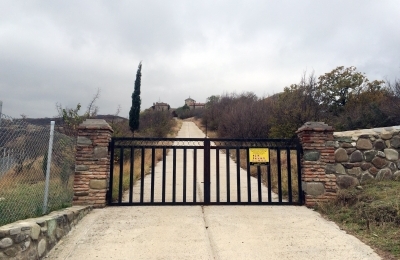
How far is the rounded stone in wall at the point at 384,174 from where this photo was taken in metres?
6.20

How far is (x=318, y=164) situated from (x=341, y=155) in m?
0.62

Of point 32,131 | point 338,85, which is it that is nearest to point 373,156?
point 32,131

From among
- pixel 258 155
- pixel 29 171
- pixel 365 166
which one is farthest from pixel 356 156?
pixel 29 171

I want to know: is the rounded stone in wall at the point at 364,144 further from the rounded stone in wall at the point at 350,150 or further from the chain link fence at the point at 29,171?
the chain link fence at the point at 29,171

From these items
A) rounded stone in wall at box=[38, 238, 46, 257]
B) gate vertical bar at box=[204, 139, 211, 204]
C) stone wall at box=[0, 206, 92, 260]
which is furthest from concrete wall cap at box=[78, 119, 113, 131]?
rounded stone in wall at box=[38, 238, 46, 257]

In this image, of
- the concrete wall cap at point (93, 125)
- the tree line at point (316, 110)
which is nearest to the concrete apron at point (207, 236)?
the concrete wall cap at point (93, 125)

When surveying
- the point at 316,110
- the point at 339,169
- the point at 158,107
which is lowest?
the point at 339,169

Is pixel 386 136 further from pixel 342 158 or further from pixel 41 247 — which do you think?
pixel 41 247

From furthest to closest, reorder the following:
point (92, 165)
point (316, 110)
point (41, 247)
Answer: point (316, 110), point (92, 165), point (41, 247)

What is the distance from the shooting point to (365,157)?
625 centimetres

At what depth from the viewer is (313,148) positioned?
6031 millimetres

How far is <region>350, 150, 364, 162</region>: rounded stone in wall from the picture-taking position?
6.20 m

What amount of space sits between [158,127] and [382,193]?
78.9 ft

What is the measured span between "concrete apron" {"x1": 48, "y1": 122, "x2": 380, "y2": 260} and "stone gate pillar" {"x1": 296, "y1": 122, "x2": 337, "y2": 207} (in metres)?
0.51
